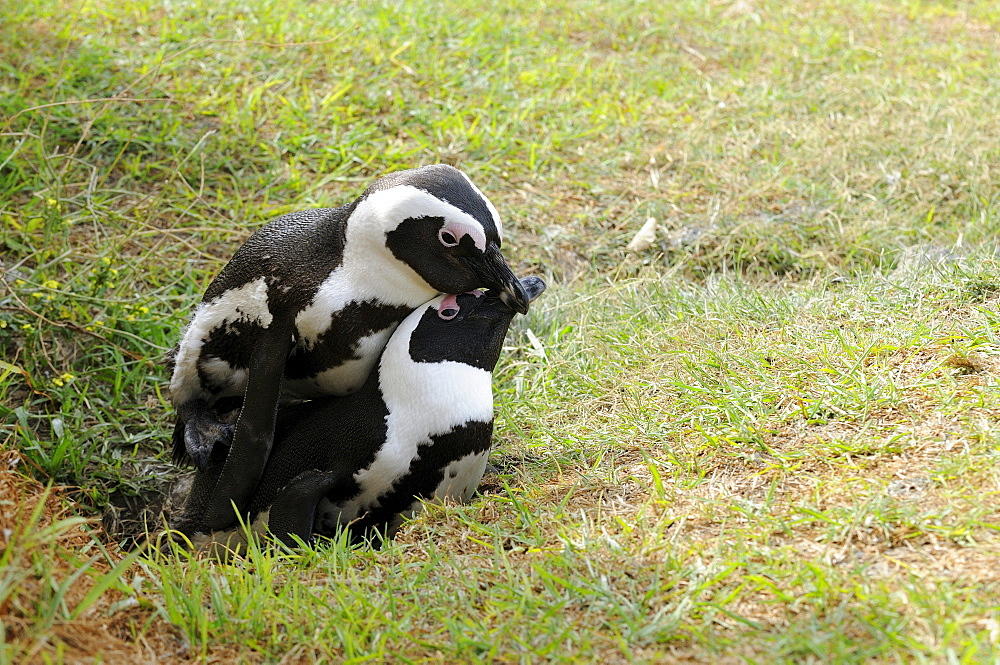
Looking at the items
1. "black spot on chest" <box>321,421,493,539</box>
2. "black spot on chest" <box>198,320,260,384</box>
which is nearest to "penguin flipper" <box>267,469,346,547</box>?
"black spot on chest" <box>321,421,493,539</box>

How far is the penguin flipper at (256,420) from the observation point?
2.63m

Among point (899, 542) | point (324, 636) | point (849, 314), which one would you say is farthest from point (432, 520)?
point (849, 314)

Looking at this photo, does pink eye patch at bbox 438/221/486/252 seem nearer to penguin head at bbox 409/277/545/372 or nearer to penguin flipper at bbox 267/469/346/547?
penguin head at bbox 409/277/545/372

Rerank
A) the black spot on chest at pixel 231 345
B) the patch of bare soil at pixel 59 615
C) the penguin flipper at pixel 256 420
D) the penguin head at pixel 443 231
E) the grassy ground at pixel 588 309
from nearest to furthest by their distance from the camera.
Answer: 1. the patch of bare soil at pixel 59 615
2. the grassy ground at pixel 588 309
3. the penguin head at pixel 443 231
4. the penguin flipper at pixel 256 420
5. the black spot on chest at pixel 231 345

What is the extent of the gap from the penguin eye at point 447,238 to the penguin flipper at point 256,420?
48cm

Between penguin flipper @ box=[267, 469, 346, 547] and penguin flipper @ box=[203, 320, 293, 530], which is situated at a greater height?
penguin flipper @ box=[203, 320, 293, 530]

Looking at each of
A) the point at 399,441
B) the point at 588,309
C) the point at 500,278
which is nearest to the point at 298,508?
the point at 399,441

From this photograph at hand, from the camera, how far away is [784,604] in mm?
1864

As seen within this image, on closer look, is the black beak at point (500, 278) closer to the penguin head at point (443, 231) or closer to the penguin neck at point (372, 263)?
the penguin head at point (443, 231)

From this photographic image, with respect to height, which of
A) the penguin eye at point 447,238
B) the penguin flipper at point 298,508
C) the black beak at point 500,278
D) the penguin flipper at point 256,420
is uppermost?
the penguin eye at point 447,238

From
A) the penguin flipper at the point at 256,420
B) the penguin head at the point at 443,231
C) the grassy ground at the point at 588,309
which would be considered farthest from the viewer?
the penguin flipper at the point at 256,420

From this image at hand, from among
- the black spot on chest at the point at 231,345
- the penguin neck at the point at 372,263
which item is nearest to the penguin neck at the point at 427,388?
the penguin neck at the point at 372,263

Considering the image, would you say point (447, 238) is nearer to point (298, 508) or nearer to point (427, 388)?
point (427, 388)

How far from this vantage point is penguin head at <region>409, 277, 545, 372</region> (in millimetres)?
→ 2637
